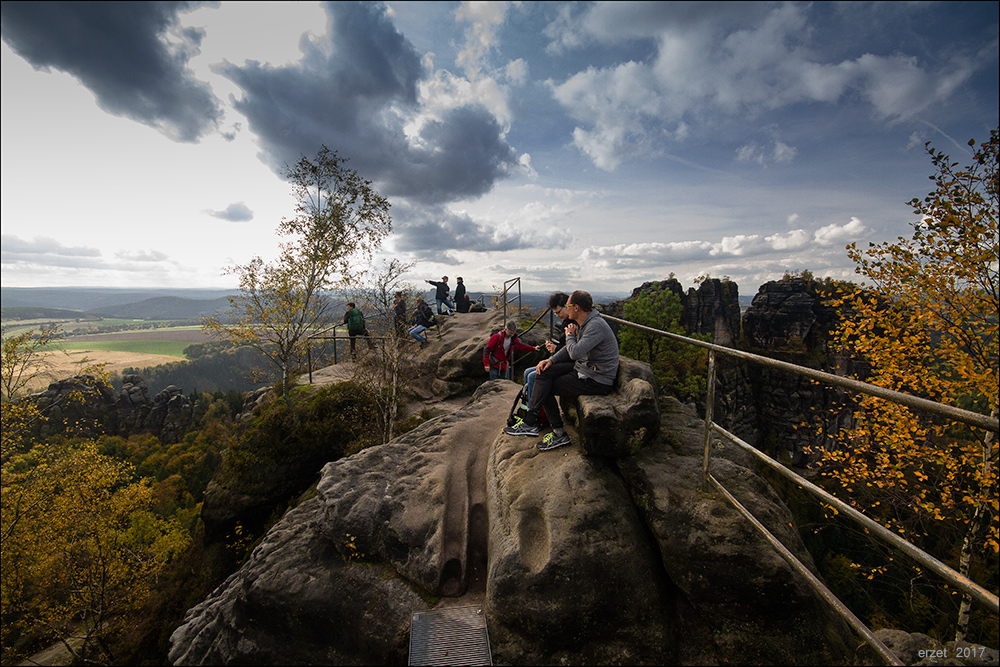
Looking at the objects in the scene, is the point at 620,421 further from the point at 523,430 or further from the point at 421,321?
the point at 421,321

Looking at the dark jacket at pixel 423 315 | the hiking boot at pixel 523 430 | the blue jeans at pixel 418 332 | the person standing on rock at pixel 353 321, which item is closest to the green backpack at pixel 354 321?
the person standing on rock at pixel 353 321

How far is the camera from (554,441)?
6.03m

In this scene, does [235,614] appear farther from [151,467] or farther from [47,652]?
[151,467]

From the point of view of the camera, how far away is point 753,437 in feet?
169

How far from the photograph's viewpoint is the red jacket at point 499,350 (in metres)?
11.2

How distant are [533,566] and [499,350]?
7.63 meters

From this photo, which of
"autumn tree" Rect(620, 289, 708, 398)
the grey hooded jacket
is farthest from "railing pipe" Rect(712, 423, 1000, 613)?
"autumn tree" Rect(620, 289, 708, 398)

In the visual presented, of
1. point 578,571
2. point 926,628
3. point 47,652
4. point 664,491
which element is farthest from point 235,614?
point 47,652

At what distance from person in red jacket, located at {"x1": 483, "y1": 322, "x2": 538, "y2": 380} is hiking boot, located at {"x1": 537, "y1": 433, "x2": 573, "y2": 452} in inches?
183

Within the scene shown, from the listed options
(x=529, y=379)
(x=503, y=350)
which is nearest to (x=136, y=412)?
(x=503, y=350)

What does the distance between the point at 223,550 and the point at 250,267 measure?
11.4 meters

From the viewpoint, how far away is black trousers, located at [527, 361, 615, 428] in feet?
18.5

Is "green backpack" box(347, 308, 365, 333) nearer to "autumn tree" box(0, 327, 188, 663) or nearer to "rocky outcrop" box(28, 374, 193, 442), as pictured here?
"autumn tree" box(0, 327, 188, 663)

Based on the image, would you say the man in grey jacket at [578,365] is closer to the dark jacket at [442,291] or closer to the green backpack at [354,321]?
the green backpack at [354,321]
